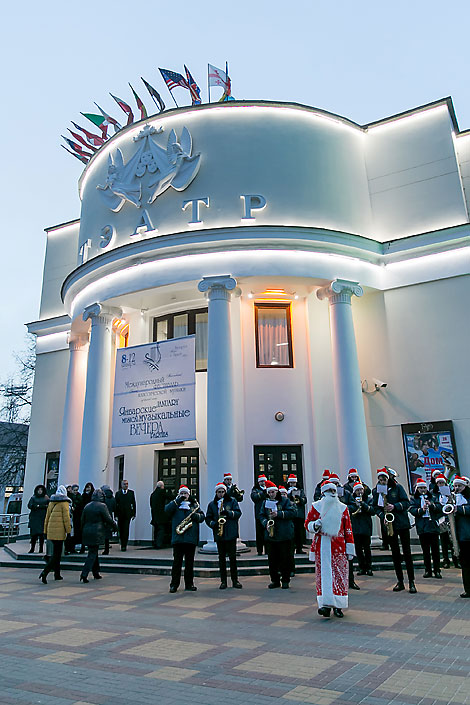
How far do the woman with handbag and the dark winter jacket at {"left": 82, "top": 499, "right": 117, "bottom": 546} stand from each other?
0.44 meters

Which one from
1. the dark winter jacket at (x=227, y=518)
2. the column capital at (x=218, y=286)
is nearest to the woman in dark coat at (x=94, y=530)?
the dark winter jacket at (x=227, y=518)

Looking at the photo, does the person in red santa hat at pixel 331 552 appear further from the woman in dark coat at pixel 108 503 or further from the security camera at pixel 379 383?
the security camera at pixel 379 383

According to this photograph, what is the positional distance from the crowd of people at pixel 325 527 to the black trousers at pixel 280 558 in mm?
18

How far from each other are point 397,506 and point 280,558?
7.61 feet

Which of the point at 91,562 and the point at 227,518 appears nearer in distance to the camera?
the point at 227,518

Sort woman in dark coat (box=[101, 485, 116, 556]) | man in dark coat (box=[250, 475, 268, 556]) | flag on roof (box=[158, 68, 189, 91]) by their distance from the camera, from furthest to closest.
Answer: flag on roof (box=[158, 68, 189, 91]) < woman in dark coat (box=[101, 485, 116, 556]) < man in dark coat (box=[250, 475, 268, 556])

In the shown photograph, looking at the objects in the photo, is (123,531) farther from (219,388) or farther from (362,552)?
(362,552)

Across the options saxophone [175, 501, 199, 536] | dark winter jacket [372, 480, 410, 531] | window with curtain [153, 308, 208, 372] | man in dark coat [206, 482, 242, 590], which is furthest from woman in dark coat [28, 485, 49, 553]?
dark winter jacket [372, 480, 410, 531]

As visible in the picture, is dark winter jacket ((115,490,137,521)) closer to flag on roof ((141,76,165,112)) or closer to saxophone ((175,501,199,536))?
saxophone ((175,501,199,536))

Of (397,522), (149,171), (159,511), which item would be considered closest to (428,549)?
(397,522)

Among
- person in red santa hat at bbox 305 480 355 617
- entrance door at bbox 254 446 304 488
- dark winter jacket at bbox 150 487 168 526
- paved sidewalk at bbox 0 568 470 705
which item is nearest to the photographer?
paved sidewalk at bbox 0 568 470 705

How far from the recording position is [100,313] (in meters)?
17.0

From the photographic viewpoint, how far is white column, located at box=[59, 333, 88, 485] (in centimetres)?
1861

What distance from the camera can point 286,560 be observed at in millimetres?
9852
